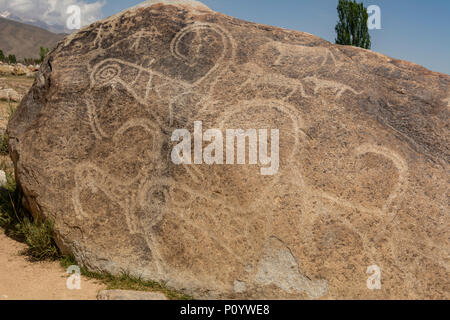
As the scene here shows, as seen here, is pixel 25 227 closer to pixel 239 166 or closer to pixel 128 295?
pixel 128 295

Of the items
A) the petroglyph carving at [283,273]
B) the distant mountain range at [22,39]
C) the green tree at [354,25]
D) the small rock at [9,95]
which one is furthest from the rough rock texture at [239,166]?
the distant mountain range at [22,39]

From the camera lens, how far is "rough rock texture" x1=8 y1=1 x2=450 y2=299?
2.50 m

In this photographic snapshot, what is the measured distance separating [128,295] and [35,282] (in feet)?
2.52

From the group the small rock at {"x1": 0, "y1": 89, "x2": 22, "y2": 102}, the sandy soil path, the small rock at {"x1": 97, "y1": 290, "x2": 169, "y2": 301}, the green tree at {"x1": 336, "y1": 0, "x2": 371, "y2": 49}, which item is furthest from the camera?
the green tree at {"x1": 336, "y1": 0, "x2": 371, "y2": 49}

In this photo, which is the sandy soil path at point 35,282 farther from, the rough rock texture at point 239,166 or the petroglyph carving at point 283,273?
the petroglyph carving at point 283,273

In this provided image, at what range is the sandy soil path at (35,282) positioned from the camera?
2.59m

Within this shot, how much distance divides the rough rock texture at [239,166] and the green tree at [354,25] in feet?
39.0

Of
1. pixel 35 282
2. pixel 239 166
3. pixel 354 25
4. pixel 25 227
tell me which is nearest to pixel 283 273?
pixel 239 166

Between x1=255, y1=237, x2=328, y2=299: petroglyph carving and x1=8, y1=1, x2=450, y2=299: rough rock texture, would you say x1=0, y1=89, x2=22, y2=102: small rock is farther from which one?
x1=255, y1=237, x2=328, y2=299: petroglyph carving

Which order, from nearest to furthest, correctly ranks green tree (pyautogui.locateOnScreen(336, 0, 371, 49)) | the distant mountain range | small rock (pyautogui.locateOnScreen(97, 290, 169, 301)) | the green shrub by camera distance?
small rock (pyautogui.locateOnScreen(97, 290, 169, 301)) < the green shrub < green tree (pyautogui.locateOnScreen(336, 0, 371, 49)) < the distant mountain range

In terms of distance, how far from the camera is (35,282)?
274 cm

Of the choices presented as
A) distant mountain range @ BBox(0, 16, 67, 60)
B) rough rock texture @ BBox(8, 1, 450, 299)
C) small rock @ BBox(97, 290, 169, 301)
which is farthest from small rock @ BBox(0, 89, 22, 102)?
distant mountain range @ BBox(0, 16, 67, 60)

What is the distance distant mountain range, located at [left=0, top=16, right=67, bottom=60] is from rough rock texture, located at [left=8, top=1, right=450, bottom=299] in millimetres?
83365
